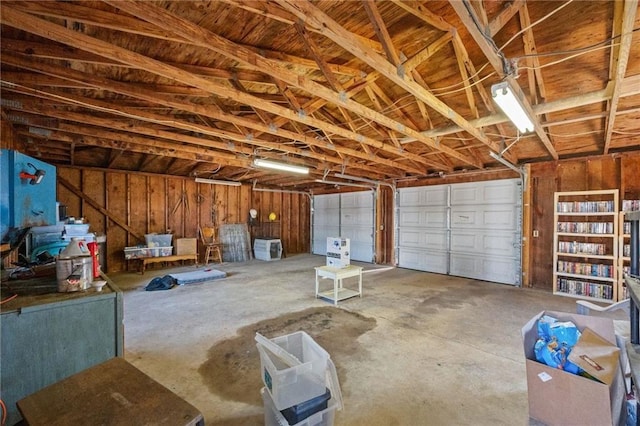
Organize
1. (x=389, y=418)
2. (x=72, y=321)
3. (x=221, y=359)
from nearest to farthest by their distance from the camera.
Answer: (x=72, y=321), (x=389, y=418), (x=221, y=359)

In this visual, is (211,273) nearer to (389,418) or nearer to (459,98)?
(389,418)

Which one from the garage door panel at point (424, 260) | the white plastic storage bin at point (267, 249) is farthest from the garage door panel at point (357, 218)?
the white plastic storage bin at point (267, 249)

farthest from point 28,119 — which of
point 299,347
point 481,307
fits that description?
point 481,307

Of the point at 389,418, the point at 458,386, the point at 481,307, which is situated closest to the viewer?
the point at 389,418

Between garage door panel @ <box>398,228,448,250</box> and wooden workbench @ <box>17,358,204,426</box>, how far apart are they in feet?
23.3

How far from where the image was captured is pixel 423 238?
24.5 ft

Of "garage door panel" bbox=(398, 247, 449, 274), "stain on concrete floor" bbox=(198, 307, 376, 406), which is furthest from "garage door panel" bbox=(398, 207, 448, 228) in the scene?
"stain on concrete floor" bbox=(198, 307, 376, 406)

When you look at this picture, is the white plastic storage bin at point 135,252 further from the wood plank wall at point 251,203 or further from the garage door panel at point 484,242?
the garage door panel at point 484,242

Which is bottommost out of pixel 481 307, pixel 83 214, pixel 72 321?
pixel 481 307

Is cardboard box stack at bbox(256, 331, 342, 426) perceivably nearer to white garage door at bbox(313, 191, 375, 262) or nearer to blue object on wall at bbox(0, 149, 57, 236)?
blue object on wall at bbox(0, 149, 57, 236)

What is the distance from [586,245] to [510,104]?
4155mm

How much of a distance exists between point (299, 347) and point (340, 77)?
3.05 m

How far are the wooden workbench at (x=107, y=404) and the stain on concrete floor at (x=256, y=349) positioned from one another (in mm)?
1334

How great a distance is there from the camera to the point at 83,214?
678cm
